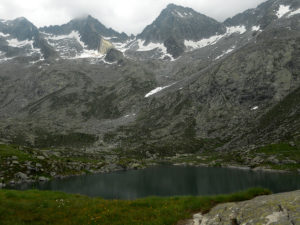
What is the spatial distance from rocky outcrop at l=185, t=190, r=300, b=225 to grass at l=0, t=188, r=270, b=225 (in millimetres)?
2525

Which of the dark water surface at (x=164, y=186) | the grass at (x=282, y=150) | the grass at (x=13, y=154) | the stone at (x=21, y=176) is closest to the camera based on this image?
the dark water surface at (x=164, y=186)

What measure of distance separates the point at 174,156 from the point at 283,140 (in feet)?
207

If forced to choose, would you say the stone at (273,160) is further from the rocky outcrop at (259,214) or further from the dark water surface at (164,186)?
the rocky outcrop at (259,214)

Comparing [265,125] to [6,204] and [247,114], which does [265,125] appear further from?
[6,204]

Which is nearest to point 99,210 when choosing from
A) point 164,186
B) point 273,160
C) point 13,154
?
point 164,186

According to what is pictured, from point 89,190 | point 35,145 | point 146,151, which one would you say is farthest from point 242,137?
point 35,145

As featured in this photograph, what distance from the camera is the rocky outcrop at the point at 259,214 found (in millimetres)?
14180

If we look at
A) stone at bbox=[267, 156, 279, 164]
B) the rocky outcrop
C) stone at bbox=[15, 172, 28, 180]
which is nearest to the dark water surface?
stone at bbox=[15, 172, 28, 180]

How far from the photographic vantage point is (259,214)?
50.6ft

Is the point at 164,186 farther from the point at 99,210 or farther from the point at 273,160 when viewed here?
the point at 273,160

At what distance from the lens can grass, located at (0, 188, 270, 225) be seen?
1953cm

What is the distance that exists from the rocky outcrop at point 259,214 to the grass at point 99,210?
252 centimetres

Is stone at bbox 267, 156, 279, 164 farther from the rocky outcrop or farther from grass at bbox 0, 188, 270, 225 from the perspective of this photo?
the rocky outcrop

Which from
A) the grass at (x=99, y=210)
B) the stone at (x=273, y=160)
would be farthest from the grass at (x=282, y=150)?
the grass at (x=99, y=210)
